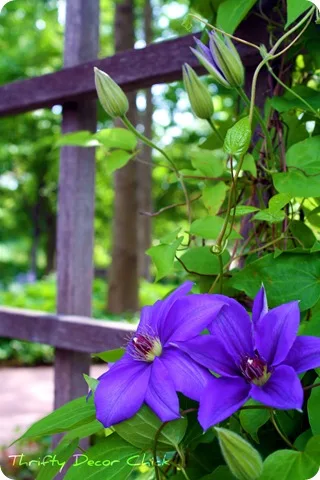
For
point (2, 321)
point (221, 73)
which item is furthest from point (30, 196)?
point (221, 73)

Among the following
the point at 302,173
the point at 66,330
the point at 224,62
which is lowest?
the point at 66,330

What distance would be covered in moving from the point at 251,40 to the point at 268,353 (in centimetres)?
58

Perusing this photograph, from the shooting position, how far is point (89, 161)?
132 cm

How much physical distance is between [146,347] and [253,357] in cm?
9

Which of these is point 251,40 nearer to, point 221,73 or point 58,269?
point 221,73

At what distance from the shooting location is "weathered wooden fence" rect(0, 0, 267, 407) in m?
1.21

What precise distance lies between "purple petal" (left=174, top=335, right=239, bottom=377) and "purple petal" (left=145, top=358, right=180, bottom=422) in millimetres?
25

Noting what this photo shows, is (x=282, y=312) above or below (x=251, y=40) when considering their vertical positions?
below

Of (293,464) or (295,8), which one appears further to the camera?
(295,8)

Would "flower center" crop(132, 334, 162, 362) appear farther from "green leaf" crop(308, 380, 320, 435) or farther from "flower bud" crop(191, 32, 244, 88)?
"flower bud" crop(191, 32, 244, 88)

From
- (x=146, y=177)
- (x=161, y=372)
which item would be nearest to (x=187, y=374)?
(x=161, y=372)

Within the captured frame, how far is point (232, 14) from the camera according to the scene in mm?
719

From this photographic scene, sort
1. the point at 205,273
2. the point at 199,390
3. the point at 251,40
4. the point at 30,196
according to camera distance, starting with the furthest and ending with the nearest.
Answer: the point at 30,196 < the point at 251,40 < the point at 205,273 < the point at 199,390

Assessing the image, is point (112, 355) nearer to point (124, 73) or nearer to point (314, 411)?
point (314, 411)
